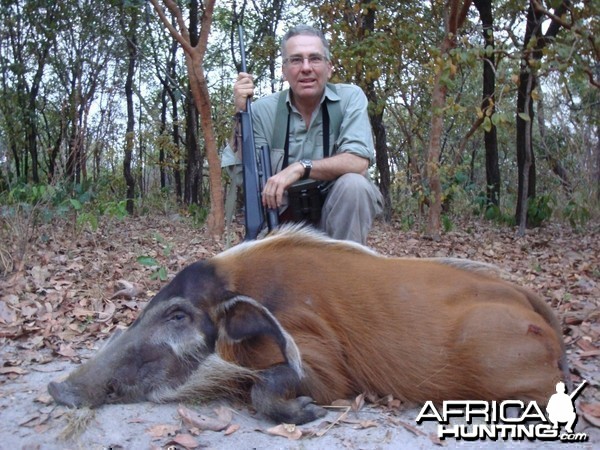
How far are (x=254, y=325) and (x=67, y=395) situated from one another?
0.83 meters

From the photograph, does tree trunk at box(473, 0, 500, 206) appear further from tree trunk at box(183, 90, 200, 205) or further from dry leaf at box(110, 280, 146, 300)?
dry leaf at box(110, 280, 146, 300)

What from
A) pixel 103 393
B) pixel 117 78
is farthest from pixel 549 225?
pixel 117 78

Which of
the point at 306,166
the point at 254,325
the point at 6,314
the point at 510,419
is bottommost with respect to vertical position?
the point at 510,419

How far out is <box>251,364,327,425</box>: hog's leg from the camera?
2697 mm

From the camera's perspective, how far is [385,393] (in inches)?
113

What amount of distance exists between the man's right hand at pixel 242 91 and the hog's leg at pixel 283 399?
2015 mm

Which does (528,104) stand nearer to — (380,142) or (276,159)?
(380,142)

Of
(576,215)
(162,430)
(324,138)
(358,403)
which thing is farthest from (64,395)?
(576,215)

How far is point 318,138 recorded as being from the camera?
4.48 metres

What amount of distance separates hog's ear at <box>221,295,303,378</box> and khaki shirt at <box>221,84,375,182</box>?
5.79 ft

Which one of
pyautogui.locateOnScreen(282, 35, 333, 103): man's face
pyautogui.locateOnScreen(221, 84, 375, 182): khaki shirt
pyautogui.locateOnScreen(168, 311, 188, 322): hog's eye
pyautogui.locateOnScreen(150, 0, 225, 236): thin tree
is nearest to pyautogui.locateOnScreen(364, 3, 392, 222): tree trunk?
pyautogui.locateOnScreen(150, 0, 225, 236): thin tree

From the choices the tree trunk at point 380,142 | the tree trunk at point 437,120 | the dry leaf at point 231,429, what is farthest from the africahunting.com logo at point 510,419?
the tree trunk at point 380,142

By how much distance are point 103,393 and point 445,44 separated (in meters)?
6.96

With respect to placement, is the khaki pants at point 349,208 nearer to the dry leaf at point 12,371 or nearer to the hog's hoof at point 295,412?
the hog's hoof at point 295,412
